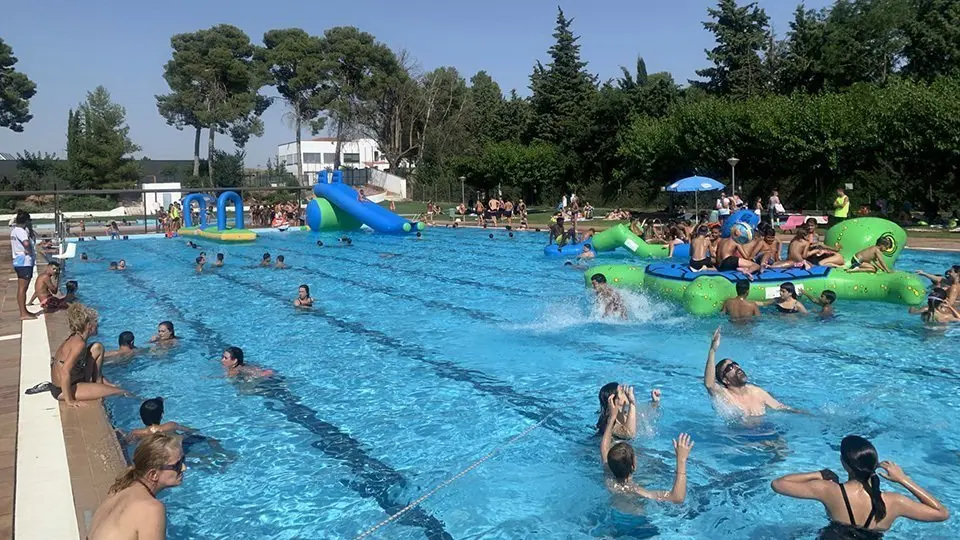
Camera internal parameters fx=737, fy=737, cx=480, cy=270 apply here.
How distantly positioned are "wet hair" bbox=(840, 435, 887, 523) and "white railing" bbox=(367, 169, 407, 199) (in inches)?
1771

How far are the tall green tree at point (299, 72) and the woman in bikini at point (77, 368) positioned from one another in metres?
41.1

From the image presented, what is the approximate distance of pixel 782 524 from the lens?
4.16 meters

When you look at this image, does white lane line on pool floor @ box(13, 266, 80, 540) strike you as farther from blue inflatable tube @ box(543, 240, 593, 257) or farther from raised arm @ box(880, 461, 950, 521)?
blue inflatable tube @ box(543, 240, 593, 257)

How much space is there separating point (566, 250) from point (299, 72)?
3539 centimetres

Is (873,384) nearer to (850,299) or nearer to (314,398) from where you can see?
(850,299)

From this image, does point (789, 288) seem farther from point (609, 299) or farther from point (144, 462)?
point (144, 462)

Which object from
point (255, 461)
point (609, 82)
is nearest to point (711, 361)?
point (255, 461)

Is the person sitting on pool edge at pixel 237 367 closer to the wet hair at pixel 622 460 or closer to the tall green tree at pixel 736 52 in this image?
the wet hair at pixel 622 460

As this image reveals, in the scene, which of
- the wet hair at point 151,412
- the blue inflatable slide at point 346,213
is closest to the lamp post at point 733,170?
the blue inflatable slide at point 346,213

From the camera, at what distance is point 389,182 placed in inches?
1930

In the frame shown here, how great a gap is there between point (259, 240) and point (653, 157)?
16.1m

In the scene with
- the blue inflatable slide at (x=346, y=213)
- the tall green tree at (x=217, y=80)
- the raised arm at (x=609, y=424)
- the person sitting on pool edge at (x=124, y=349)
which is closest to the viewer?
the raised arm at (x=609, y=424)

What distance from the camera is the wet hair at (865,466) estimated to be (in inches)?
128

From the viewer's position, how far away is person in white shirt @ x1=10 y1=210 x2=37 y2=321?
31.3 ft
